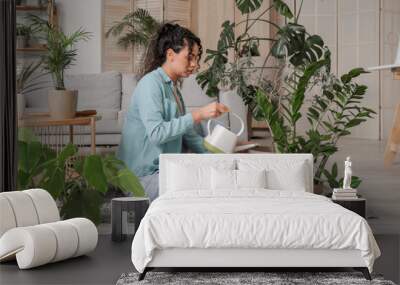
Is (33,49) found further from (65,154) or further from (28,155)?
(65,154)

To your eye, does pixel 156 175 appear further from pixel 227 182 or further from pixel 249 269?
pixel 249 269

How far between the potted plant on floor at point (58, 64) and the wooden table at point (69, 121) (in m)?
0.08

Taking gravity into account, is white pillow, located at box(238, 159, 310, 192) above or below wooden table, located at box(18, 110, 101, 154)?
below

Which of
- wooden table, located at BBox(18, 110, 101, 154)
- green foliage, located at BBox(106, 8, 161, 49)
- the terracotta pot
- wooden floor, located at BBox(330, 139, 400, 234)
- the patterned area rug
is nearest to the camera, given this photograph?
the patterned area rug

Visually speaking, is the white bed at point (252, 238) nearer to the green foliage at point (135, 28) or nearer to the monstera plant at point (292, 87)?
the monstera plant at point (292, 87)

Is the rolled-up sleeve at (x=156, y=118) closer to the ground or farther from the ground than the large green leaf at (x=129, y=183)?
farther from the ground

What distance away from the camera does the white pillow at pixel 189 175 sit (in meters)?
4.99

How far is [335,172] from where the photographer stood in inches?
240

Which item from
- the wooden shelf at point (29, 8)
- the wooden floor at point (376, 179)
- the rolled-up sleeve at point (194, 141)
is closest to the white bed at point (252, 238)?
the rolled-up sleeve at point (194, 141)

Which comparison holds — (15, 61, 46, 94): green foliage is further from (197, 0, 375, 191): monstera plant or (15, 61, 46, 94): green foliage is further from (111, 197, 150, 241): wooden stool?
(111, 197, 150, 241): wooden stool

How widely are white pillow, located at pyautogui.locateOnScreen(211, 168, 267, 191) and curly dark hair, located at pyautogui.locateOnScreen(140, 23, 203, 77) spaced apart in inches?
46.1

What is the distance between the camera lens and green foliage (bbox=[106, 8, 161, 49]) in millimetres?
8133

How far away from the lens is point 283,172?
5020mm

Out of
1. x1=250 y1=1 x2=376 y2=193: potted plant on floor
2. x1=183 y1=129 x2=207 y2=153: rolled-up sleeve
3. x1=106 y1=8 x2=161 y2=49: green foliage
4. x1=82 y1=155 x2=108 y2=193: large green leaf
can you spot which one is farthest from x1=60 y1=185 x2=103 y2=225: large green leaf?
x1=106 y1=8 x2=161 y2=49: green foliage
